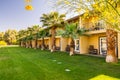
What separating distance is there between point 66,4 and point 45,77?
6800mm

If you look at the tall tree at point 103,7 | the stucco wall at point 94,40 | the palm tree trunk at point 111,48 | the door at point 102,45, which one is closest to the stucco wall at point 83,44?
the stucco wall at point 94,40

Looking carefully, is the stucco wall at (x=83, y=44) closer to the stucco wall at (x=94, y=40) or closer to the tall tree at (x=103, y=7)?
the stucco wall at (x=94, y=40)

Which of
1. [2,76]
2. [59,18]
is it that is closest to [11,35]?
[59,18]

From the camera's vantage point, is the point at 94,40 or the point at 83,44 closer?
the point at 94,40

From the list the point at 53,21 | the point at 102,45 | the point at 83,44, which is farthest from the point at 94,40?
the point at 53,21

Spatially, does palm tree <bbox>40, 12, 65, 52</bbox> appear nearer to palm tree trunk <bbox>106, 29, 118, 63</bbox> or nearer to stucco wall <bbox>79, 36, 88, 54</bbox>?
stucco wall <bbox>79, 36, 88, 54</bbox>

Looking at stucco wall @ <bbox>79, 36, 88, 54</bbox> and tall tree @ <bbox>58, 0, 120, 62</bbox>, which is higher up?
tall tree @ <bbox>58, 0, 120, 62</bbox>

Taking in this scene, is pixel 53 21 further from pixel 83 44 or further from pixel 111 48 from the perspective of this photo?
pixel 111 48

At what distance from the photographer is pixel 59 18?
36.2 meters

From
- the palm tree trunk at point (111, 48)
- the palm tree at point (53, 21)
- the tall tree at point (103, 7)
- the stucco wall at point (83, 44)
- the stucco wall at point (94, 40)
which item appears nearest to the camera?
the tall tree at point (103, 7)

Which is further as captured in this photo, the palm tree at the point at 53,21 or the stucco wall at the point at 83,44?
the palm tree at the point at 53,21

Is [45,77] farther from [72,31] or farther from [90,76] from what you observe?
[72,31]

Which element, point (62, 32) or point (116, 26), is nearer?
point (116, 26)

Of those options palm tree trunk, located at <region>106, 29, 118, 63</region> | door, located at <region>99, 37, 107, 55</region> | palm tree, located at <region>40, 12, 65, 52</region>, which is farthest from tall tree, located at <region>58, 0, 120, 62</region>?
palm tree, located at <region>40, 12, 65, 52</region>
